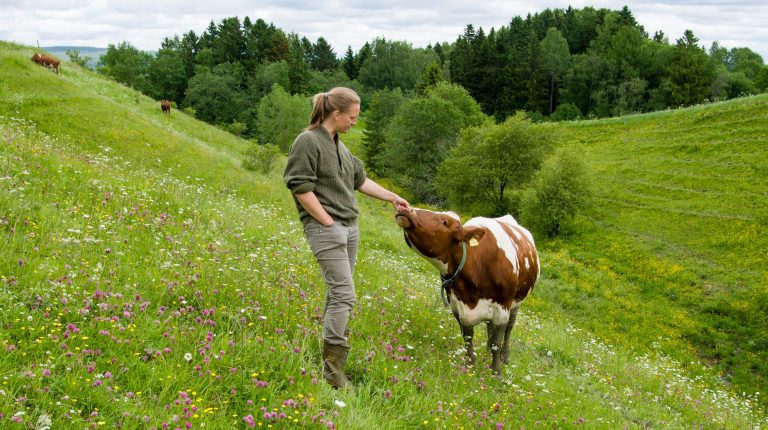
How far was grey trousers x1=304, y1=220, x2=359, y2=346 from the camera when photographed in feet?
16.6

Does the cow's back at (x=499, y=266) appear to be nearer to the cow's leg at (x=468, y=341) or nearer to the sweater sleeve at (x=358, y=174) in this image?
the cow's leg at (x=468, y=341)

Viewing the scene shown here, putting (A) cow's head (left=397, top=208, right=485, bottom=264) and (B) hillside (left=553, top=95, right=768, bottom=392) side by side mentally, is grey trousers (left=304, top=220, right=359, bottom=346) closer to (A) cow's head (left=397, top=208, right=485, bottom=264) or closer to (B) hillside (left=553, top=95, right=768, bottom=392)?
(A) cow's head (left=397, top=208, right=485, bottom=264)

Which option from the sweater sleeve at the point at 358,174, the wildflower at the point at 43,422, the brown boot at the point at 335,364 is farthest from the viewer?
the sweater sleeve at the point at 358,174

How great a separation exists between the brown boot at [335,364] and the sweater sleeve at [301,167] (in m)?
1.51

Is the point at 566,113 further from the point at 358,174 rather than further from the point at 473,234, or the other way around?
the point at 358,174

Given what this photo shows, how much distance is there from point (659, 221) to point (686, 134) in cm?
1813

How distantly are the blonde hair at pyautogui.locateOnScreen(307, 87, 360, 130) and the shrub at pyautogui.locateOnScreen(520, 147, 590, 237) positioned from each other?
106 feet

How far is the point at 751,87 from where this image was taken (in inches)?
3472

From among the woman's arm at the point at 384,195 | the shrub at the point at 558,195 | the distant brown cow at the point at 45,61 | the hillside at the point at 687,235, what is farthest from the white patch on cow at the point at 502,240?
the distant brown cow at the point at 45,61

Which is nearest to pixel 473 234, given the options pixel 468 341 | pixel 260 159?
pixel 468 341

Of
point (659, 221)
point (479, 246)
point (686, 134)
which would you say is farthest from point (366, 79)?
point (479, 246)

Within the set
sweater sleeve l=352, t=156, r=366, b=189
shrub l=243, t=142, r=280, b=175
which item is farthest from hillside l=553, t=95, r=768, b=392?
sweater sleeve l=352, t=156, r=366, b=189

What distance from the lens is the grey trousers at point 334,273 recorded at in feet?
16.6

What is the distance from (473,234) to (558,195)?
3099 cm
